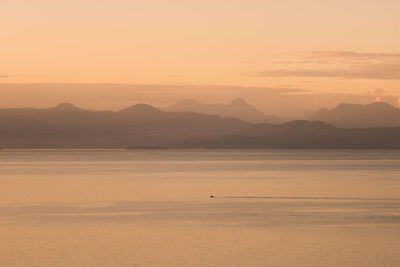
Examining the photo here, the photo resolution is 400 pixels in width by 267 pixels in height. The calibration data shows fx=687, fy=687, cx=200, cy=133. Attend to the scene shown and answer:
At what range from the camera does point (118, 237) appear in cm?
3472

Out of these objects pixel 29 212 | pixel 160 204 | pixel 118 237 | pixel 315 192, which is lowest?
pixel 118 237

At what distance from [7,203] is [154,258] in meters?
27.8

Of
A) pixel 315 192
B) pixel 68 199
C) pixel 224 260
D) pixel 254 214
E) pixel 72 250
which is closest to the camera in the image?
pixel 224 260

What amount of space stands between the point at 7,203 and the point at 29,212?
762 centimetres

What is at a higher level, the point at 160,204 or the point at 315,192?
the point at 315,192

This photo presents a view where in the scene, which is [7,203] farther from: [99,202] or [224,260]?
[224,260]

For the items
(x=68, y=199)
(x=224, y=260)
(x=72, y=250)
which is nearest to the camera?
(x=224, y=260)

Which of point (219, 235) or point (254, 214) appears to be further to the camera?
point (254, 214)

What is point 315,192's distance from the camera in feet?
212

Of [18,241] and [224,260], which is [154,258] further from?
[18,241]

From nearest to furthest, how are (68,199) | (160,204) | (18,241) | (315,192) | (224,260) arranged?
1. (224,260)
2. (18,241)
3. (160,204)
4. (68,199)
5. (315,192)

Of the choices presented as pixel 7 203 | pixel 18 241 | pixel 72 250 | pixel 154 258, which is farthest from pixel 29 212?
pixel 154 258

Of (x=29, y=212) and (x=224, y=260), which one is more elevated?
(x=29, y=212)

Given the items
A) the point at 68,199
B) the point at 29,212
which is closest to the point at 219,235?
the point at 29,212
